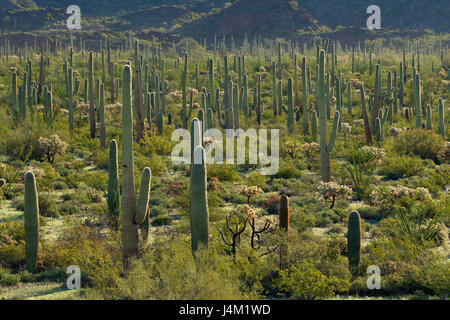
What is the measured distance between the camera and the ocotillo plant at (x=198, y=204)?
340 inches

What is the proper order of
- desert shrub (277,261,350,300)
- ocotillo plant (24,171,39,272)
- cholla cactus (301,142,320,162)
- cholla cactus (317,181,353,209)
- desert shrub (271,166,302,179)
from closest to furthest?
desert shrub (277,261,350,300) → ocotillo plant (24,171,39,272) → cholla cactus (317,181,353,209) → desert shrub (271,166,302,179) → cholla cactus (301,142,320,162)

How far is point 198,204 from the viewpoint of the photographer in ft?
28.6

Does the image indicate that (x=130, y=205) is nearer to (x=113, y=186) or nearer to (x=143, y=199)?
(x=143, y=199)

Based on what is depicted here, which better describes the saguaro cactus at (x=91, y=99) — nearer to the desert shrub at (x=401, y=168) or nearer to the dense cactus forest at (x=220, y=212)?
the dense cactus forest at (x=220, y=212)

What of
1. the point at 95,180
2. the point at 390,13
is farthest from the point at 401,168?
the point at 390,13

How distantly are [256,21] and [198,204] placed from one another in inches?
3815

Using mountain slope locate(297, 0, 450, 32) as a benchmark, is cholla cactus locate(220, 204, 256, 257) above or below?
below

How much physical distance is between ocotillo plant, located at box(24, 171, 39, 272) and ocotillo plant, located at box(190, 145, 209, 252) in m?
2.63

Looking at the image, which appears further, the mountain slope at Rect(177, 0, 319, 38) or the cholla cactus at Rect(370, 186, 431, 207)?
the mountain slope at Rect(177, 0, 319, 38)

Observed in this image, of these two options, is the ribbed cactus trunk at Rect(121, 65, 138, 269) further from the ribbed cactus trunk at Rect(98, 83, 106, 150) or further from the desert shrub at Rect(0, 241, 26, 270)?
the ribbed cactus trunk at Rect(98, 83, 106, 150)

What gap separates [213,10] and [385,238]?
369ft

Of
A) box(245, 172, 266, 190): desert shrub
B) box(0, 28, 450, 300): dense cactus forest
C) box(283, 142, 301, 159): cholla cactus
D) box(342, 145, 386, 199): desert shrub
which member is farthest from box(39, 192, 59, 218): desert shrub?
box(283, 142, 301, 159): cholla cactus

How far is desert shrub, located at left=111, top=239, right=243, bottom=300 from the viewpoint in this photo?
6.52m
